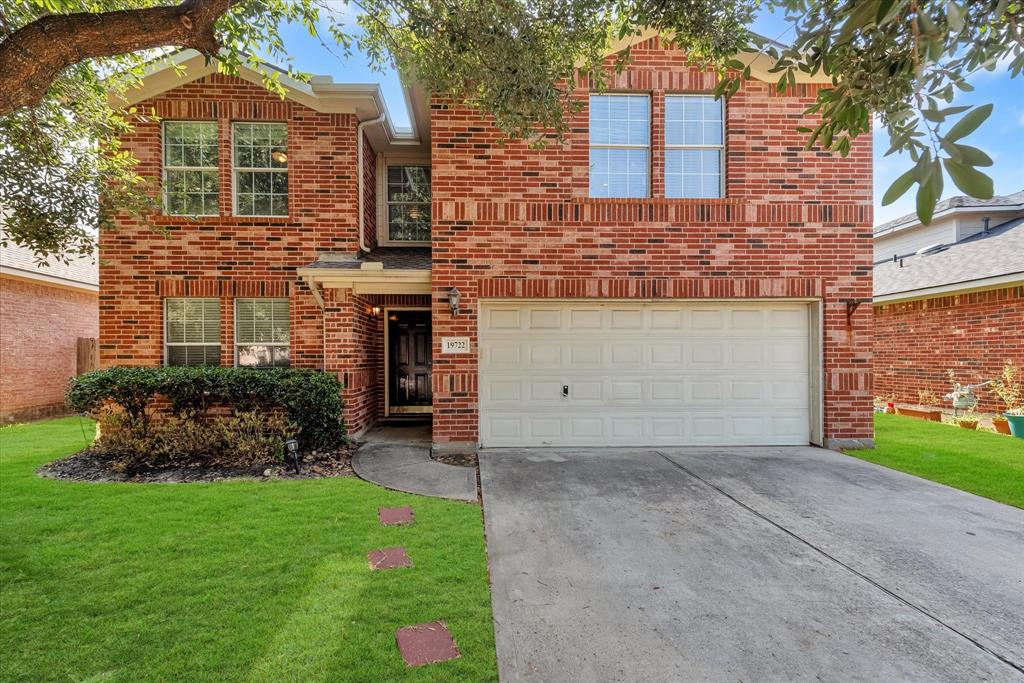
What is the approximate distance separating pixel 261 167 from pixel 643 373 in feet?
23.4

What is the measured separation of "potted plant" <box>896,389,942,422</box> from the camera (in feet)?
30.3

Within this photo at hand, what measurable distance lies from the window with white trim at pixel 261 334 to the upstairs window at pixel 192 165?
1685 millimetres

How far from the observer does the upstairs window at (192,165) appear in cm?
731

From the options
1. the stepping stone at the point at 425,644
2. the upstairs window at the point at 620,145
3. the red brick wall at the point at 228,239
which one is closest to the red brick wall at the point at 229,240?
Result: the red brick wall at the point at 228,239

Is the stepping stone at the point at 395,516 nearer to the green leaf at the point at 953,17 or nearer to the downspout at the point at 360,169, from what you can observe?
the green leaf at the point at 953,17

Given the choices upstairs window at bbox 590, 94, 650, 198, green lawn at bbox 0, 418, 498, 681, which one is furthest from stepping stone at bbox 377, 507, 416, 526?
upstairs window at bbox 590, 94, 650, 198

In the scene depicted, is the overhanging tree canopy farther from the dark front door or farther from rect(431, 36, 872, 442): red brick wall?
the dark front door

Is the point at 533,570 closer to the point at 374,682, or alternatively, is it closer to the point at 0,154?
the point at 374,682

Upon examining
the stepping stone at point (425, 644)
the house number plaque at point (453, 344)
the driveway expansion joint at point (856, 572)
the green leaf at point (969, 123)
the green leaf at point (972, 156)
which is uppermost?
the green leaf at point (969, 123)

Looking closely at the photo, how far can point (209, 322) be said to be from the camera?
743cm

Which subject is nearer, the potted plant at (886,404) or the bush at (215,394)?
the bush at (215,394)

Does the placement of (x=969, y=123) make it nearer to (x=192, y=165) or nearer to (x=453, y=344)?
(x=453, y=344)

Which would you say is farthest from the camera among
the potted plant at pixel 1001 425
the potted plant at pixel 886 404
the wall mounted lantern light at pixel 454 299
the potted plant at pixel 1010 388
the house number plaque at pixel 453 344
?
the potted plant at pixel 886 404

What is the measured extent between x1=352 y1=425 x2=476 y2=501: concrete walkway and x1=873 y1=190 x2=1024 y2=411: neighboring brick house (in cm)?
1079
